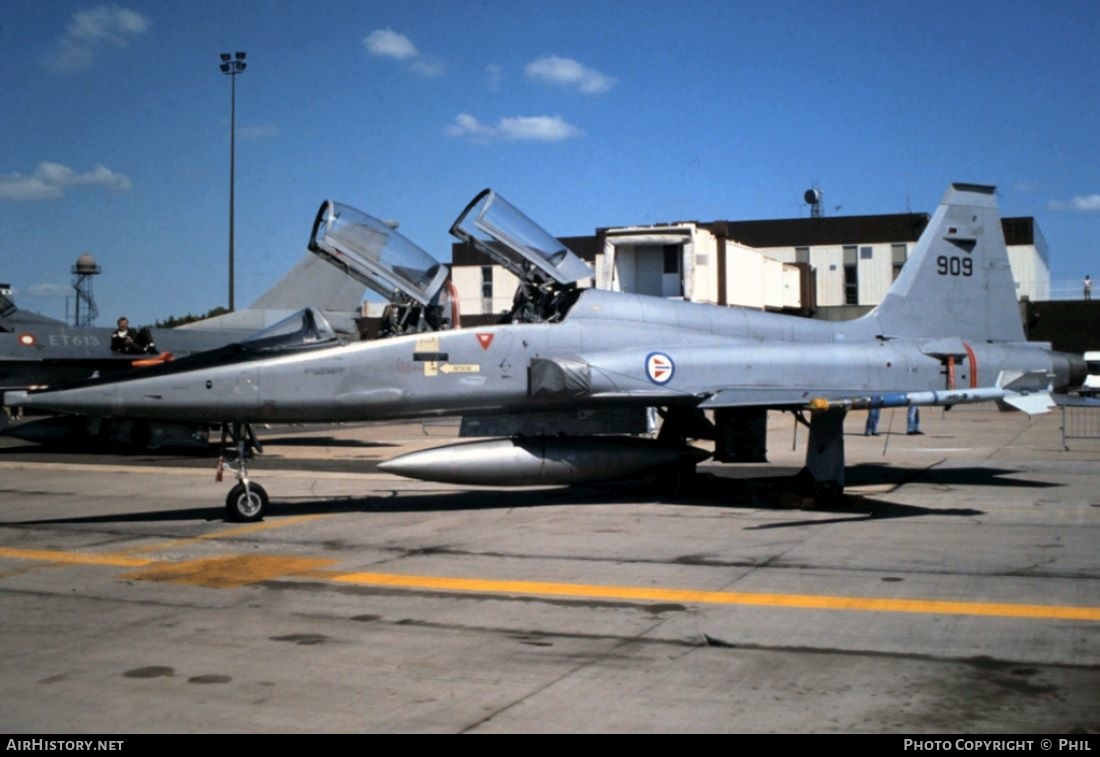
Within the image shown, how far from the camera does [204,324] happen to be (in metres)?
31.2

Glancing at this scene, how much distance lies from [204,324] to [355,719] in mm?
27965

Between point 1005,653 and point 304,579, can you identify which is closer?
point 1005,653

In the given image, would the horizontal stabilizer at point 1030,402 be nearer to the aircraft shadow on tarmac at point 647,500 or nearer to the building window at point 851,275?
the aircraft shadow on tarmac at point 647,500

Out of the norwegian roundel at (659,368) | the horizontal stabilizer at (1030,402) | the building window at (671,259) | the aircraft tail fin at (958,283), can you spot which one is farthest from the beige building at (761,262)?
the horizontal stabilizer at (1030,402)

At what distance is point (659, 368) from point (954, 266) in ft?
17.8

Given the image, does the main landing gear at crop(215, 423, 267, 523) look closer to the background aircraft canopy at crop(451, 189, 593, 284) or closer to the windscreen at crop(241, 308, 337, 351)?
the windscreen at crop(241, 308, 337, 351)

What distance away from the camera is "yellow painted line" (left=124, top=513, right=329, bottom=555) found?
10.5 m

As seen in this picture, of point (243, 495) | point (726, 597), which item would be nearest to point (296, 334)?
point (243, 495)

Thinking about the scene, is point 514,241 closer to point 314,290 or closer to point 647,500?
point 647,500

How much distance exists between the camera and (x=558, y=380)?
12.3m

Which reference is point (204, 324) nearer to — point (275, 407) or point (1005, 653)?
point (275, 407)

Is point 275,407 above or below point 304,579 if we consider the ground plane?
above
